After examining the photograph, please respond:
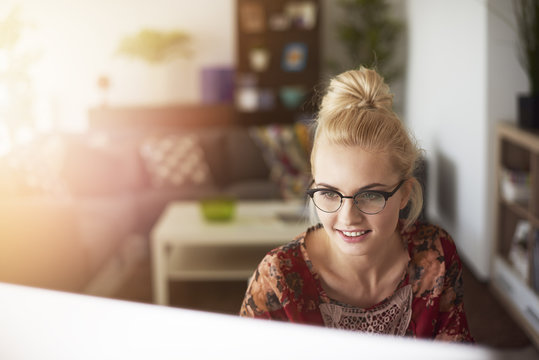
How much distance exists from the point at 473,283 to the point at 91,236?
199cm

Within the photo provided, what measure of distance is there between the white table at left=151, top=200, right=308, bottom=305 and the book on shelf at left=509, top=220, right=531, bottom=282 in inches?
38.1

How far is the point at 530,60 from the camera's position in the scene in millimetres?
2775

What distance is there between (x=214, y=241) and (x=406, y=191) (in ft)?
5.78

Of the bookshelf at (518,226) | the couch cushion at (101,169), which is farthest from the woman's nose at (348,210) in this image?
the couch cushion at (101,169)

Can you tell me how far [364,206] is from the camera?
3.26 feet

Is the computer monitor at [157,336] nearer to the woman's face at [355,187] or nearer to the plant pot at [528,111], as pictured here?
the woman's face at [355,187]

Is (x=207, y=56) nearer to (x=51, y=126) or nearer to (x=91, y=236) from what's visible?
(x=51, y=126)

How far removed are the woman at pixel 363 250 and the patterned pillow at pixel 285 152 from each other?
2982mm

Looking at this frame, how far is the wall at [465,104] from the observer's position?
10.1ft

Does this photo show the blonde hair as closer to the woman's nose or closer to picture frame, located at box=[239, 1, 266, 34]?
the woman's nose

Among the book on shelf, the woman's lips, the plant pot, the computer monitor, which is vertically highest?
the computer monitor

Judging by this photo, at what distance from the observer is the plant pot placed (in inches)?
107

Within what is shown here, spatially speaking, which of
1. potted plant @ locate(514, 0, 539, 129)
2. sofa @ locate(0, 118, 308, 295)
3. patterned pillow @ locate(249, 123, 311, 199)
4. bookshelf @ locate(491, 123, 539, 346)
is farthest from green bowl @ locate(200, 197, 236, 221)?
potted plant @ locate(514, 0, 539, 129)

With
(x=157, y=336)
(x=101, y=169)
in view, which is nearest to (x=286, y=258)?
(x=157, y=336)
